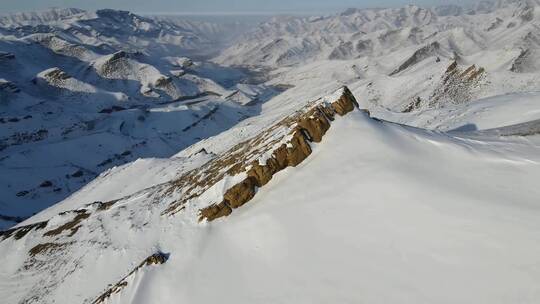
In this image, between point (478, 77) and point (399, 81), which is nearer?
point (478, 77)

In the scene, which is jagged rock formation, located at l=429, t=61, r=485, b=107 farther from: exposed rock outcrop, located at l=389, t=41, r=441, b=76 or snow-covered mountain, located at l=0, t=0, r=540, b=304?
exposed rock outcrop, located at l=389, t=41, r=441, b=76

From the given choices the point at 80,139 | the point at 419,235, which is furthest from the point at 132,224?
the point at 80,139

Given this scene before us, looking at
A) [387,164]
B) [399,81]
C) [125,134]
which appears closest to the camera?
[387,164]

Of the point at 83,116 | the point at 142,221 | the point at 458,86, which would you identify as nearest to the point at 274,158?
the point at 142,221

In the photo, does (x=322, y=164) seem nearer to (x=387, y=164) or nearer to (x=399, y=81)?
(x=387, y=164)

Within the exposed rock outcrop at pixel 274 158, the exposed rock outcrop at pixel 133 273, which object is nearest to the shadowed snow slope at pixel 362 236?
the exposed rock outcrop at pixel 133 273

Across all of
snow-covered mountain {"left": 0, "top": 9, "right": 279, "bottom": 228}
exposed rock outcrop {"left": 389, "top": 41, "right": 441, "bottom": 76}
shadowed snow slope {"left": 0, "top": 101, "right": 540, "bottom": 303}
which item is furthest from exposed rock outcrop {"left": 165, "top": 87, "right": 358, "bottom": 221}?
exposed rock outcrop {"left": 389, "top": 41, "right": 441, "bottom": 76}
